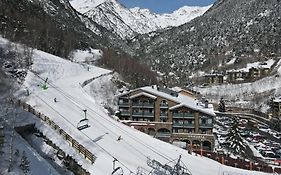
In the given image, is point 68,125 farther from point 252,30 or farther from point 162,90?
point 252,30

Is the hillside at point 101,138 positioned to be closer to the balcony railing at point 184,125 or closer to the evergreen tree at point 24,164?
the evergreen tree at point 24,164

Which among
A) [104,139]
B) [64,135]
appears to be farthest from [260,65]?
[64,135]

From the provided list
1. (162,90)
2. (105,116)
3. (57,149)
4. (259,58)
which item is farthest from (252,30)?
(57,149)

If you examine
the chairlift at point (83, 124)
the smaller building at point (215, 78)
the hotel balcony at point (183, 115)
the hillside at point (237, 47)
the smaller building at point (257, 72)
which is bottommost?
the chairlift at point (83, 124)

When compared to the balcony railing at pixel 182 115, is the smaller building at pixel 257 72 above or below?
above

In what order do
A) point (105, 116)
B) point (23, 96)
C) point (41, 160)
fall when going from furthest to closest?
point (105, 116) → point (23, 96) → point (41, 160)

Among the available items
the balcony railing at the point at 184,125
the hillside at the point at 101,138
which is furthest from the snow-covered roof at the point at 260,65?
the hillside at the point at 101,138

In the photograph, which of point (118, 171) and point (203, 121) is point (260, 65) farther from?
point (118, 171)

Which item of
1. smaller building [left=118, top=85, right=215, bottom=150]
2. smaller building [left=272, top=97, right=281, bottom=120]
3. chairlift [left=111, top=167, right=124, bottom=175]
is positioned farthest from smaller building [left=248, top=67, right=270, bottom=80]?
chairlift [left=111, top=167, right=124, bottom=175]

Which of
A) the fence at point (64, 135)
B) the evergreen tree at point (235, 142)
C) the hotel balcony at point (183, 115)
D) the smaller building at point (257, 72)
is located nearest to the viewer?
the fence at point (64, 135)

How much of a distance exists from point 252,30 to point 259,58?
3641 cm

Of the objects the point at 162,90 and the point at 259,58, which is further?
the point at 259,58

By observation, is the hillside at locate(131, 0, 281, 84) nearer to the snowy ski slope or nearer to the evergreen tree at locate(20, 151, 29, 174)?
the snowy ski slope

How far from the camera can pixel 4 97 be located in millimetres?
26359
